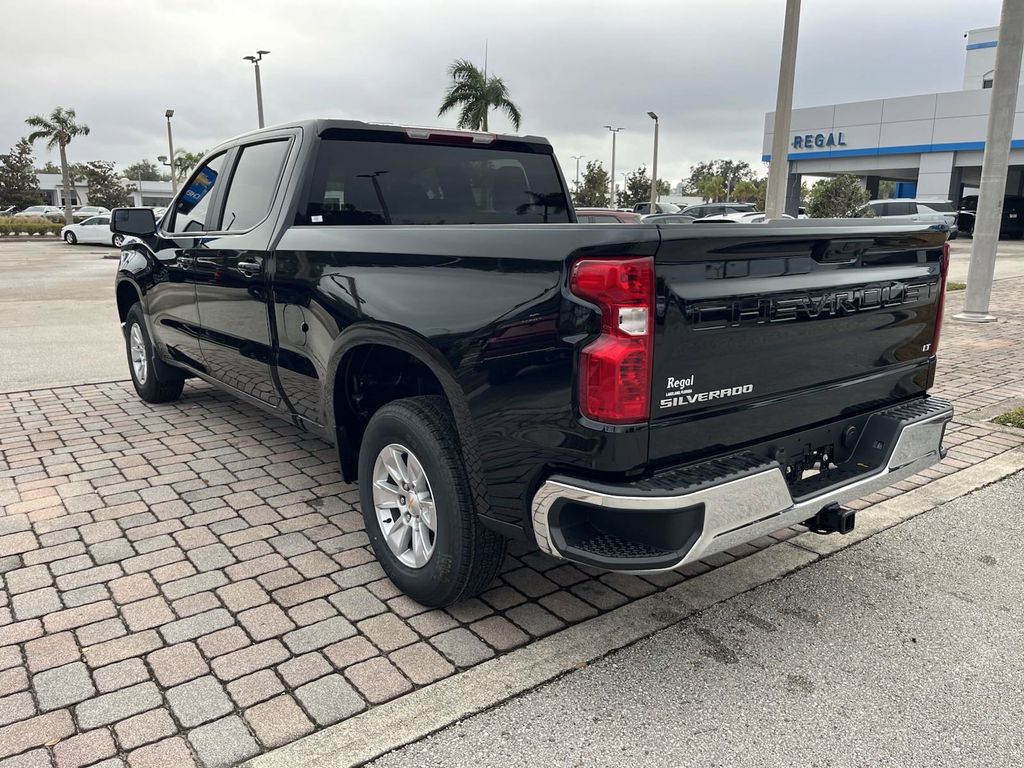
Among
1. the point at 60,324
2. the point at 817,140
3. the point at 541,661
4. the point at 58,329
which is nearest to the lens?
the point at 541,661

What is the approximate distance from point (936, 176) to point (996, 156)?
3176 cm

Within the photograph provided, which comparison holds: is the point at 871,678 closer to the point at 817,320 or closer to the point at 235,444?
the point at 817,320

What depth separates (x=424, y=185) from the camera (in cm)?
430

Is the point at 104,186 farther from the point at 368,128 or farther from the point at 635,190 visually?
the point at 368,128

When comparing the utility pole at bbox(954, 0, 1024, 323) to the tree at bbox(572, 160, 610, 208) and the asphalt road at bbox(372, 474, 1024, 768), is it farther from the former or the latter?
the tree at bbox(572, 160, 610, 208)

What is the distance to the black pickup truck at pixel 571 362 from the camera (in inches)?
95.7

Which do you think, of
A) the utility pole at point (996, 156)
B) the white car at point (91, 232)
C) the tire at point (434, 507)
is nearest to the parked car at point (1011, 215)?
the utility pole at point (996, 156)

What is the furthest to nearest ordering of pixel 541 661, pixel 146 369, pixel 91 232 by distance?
pixel 91 232, pixel 146 369, pixel 541 661

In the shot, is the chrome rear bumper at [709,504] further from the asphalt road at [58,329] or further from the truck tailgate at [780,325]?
the asphalt road at [58,329]

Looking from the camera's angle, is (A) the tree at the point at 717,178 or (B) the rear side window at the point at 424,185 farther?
(A) the tree at the point at 717,178

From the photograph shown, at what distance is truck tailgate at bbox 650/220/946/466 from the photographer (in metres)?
2.47

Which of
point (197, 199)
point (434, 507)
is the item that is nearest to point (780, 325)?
point (434, 507)

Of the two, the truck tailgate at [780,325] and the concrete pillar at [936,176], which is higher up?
the concrete pillar at [936,176]

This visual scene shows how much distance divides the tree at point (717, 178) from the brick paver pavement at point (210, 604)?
85.7m
